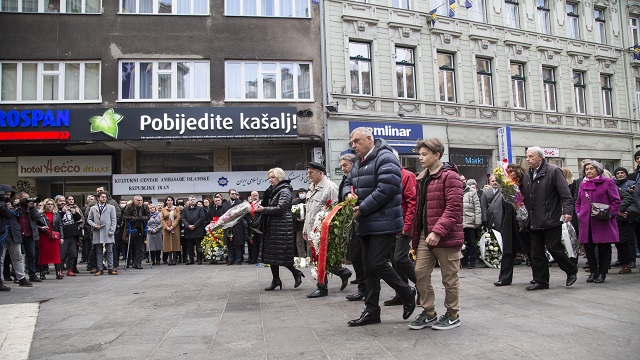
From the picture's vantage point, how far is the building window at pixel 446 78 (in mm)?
22859

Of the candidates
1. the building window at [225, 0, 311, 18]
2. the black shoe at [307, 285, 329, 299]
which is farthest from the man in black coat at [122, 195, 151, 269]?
the building window at [225, 0, 311, 18]

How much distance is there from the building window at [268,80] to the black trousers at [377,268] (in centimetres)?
1496

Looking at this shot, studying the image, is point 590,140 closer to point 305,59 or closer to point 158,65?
point 305,59

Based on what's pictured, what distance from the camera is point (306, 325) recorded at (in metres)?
5.68

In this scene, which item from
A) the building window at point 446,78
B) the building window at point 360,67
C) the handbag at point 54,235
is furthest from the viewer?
the building window at point 446,78

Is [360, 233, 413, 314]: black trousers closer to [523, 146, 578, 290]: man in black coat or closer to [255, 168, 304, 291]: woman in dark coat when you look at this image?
[255, 168, 304, 291]: woman in dark coat

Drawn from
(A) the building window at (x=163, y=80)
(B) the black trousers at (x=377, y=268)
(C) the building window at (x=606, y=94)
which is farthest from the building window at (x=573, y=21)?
(B) the black trousers at (x=377, y=268)

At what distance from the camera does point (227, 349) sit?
15.5 feet

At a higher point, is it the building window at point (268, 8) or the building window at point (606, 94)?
the building window at point (268, 8)

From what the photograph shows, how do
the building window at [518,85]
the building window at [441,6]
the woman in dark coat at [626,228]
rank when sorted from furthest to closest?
the building window at [518,85], the building window at [441,6], the woman in dark coat at [626,228]

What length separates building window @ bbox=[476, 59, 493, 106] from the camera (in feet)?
78.0

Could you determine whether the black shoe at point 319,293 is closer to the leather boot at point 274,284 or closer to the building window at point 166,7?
the leather boot at point 274,284

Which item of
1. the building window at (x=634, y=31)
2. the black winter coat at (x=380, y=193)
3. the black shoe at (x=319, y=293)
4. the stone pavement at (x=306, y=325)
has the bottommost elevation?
the stone pavement at (x=306, y=325)

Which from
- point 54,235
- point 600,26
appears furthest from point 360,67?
point 600,26
